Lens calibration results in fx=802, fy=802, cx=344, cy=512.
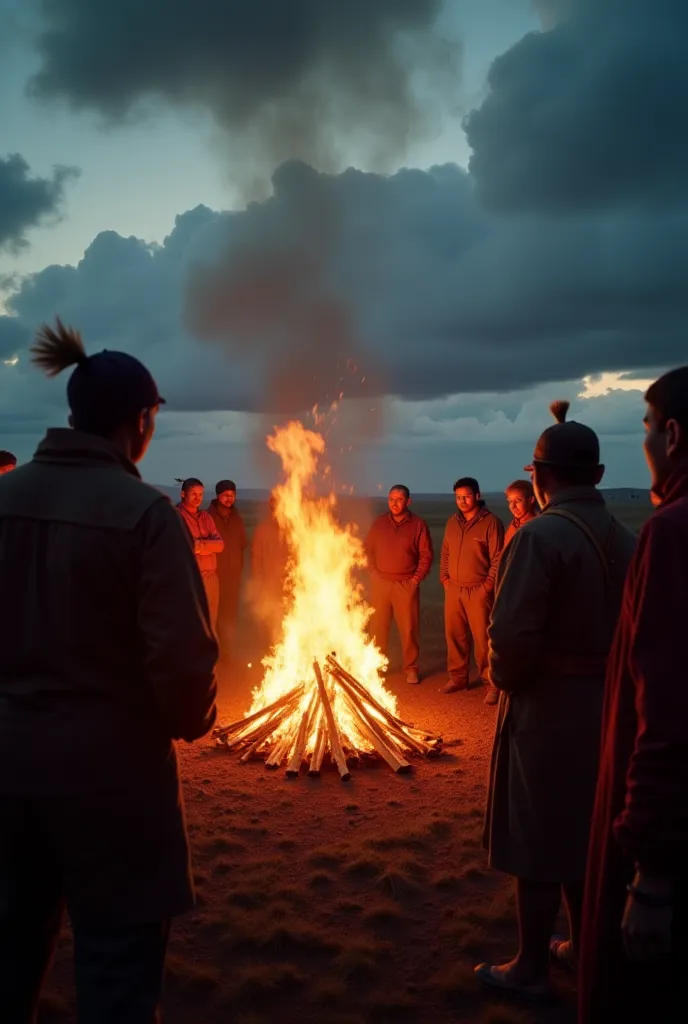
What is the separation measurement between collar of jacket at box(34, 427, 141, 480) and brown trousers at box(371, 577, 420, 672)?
877 cm

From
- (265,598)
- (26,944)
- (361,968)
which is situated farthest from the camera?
(265,598)

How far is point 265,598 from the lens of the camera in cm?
1309

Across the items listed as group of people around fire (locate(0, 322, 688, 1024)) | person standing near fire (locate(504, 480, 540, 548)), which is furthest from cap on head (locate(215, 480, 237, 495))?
group of people around fire (locate(0, 322, 688, 1024))

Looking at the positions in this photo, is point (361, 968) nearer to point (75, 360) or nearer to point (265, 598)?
point (75, 360)

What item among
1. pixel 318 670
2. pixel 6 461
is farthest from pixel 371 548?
pixel 6 461

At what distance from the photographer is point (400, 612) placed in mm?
11164

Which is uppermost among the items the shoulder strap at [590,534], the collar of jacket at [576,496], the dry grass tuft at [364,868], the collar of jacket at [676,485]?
the collar of jacket at [576,496]

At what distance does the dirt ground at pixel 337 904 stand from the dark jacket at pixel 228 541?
4486 millimetres

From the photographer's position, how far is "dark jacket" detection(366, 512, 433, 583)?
11.1m

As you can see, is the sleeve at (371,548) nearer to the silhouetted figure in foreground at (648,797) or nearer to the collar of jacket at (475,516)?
the collar of jacket at (475,516)

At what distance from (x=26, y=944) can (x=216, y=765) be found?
17.8 feet

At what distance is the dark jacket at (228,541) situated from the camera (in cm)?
1234

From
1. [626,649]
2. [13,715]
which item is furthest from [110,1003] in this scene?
[626,649]

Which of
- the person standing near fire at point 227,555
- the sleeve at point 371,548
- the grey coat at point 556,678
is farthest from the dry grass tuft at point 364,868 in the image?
the person standing near fire at point 227,555
